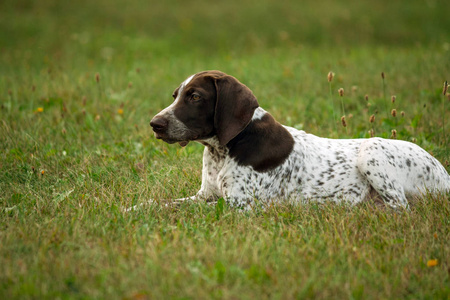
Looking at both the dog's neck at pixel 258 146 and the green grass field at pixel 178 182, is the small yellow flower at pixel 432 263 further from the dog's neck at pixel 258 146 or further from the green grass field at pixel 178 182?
the dog's neck at pixel 258 146

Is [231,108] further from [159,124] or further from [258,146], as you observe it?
[159,124]

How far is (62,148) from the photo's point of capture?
5.56m

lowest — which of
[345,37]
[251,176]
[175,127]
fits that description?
[345,37]

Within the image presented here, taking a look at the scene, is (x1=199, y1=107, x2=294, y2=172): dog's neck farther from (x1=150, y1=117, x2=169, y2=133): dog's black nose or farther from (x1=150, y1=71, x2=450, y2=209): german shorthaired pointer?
(x1=150, y1=117, x2=169, y2=133): dog's black nose

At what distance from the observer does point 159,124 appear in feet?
12.8

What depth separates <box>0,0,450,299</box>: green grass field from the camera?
Answer: 2768 millimetres

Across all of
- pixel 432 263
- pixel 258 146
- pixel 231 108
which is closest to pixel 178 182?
pixel 258 146

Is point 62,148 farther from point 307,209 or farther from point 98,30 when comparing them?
Answer: point 98,30

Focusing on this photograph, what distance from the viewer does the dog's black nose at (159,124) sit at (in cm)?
390

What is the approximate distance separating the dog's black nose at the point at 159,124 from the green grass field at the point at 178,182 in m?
0.67

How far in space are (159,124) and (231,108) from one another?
661 mm

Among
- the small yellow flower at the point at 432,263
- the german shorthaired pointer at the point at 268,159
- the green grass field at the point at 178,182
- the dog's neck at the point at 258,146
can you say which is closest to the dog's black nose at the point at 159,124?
the german shorthaired pointer at the point at 268,159

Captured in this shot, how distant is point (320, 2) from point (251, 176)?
14.2 metres

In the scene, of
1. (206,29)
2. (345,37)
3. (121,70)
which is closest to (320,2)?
(345,37)
